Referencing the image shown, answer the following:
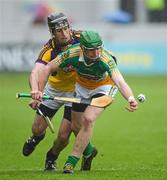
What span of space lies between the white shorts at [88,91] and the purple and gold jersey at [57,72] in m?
0.63

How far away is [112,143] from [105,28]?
22826mm

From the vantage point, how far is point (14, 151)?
A: 17.3 meters

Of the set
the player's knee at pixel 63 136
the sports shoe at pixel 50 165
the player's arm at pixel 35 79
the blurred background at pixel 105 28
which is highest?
the player's arm at pixel 35 79

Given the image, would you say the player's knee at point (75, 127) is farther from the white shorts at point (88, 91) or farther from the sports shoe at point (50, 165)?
the sports shoe at point (50, 165)

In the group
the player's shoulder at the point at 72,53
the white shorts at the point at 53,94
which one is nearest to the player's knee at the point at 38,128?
the white shorts at the point at 53,94

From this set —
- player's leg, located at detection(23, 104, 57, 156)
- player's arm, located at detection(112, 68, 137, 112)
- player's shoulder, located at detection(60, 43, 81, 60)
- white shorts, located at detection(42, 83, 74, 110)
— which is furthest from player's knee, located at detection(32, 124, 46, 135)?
player's arm, located at detection(112, 68, 137, 112)

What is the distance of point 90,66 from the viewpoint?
42.5ft

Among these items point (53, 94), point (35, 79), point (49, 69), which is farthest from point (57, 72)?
point (49, 69)

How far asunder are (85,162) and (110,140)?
5.62 metres

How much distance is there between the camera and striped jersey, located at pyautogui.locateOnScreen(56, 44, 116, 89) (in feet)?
42.0

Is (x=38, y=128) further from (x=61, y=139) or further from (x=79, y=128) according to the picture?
(x=79, y=128)

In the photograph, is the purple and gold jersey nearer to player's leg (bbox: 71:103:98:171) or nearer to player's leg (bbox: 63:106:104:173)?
player's leg (bbox: 71:103:98:171)

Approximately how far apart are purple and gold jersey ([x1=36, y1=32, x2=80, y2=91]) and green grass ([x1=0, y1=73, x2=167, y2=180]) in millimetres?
1380

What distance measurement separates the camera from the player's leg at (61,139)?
46.2 ft
